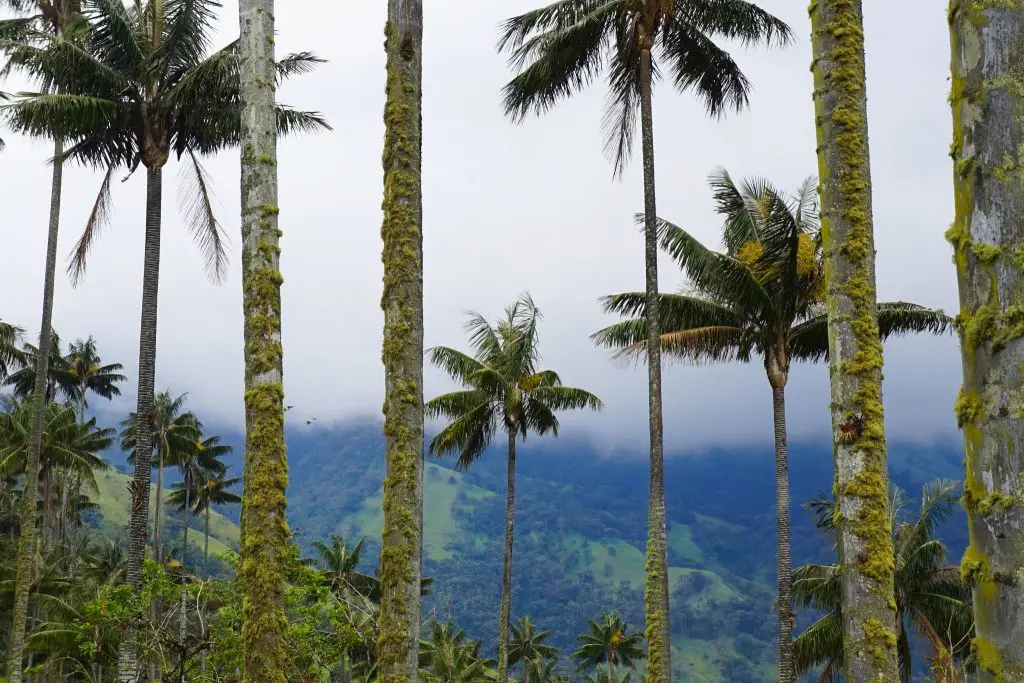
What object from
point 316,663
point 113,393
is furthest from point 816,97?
point 113,393

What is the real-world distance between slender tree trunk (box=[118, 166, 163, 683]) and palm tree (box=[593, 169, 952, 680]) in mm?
10263

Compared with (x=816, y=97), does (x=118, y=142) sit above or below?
Result: above

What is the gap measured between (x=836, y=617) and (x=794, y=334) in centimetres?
894

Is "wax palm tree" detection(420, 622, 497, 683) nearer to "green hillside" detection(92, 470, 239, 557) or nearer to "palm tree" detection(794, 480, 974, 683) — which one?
"palm tree" detection(794, 480, 974, 683)

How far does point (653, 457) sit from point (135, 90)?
13.2 m

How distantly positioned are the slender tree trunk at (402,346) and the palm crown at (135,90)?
35.0ft

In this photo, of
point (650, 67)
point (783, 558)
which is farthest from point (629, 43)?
point (783, 558)

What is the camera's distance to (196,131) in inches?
803

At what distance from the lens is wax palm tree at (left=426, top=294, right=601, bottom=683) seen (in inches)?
1148

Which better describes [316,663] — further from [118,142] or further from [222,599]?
[118,142]

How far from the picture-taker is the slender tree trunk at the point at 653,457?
18.1m

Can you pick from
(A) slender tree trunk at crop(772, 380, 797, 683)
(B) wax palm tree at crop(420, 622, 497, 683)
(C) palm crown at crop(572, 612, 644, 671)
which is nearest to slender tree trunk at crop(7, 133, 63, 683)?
(B) wax palm tree at crop(420, 622, 497, 683)

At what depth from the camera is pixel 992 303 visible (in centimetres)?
295

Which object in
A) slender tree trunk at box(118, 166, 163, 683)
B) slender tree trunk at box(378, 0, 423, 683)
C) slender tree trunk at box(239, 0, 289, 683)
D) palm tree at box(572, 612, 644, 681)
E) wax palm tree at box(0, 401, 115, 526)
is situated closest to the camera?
slender tree trunk at box(239, 0, 289, 683)
